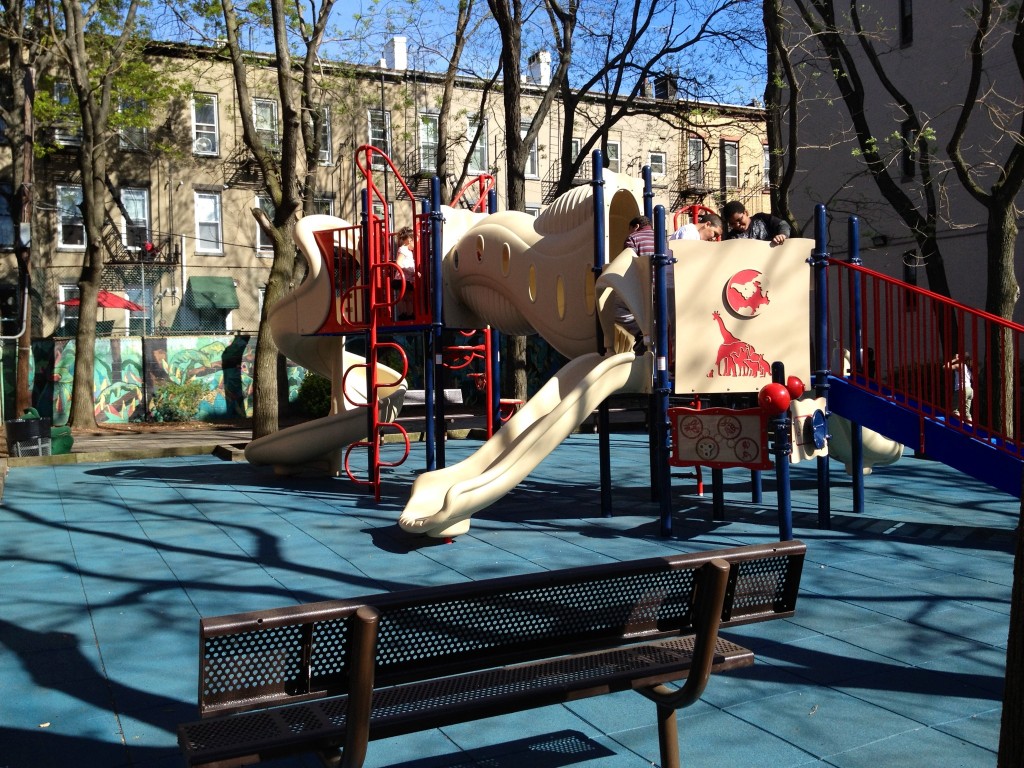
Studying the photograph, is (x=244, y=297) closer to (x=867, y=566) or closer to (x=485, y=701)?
(x=867, y=566)

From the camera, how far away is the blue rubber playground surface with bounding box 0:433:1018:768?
3.85 m

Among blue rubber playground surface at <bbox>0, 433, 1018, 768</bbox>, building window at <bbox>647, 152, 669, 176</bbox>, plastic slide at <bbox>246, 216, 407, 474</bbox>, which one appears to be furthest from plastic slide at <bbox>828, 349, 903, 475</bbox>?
building window at <bbox>647, 152, 669, 176</bbox>

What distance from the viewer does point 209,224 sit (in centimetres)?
3069

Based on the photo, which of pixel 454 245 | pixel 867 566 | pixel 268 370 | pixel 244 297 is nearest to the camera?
pixel 867 566

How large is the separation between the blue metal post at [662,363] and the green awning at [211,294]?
2406 cm

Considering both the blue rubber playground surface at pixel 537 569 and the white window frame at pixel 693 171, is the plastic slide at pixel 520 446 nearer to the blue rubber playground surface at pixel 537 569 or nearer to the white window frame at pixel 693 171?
the blue rubber playground surface at pixel 537 569

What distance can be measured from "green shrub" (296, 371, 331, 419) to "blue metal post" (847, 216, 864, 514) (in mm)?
17128

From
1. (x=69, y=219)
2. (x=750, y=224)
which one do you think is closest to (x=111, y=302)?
(x=69, y=219)

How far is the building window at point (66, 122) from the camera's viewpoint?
27.2 meters

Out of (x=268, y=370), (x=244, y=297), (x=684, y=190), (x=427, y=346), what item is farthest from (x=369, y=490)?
(x=684, y=190)

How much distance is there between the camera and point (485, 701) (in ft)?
10.0

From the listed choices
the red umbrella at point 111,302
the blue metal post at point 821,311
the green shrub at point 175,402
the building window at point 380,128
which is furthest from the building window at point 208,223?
A: the blue metal post at point 821,311

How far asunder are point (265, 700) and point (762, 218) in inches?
288

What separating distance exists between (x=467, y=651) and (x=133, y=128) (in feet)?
→ 96.5
